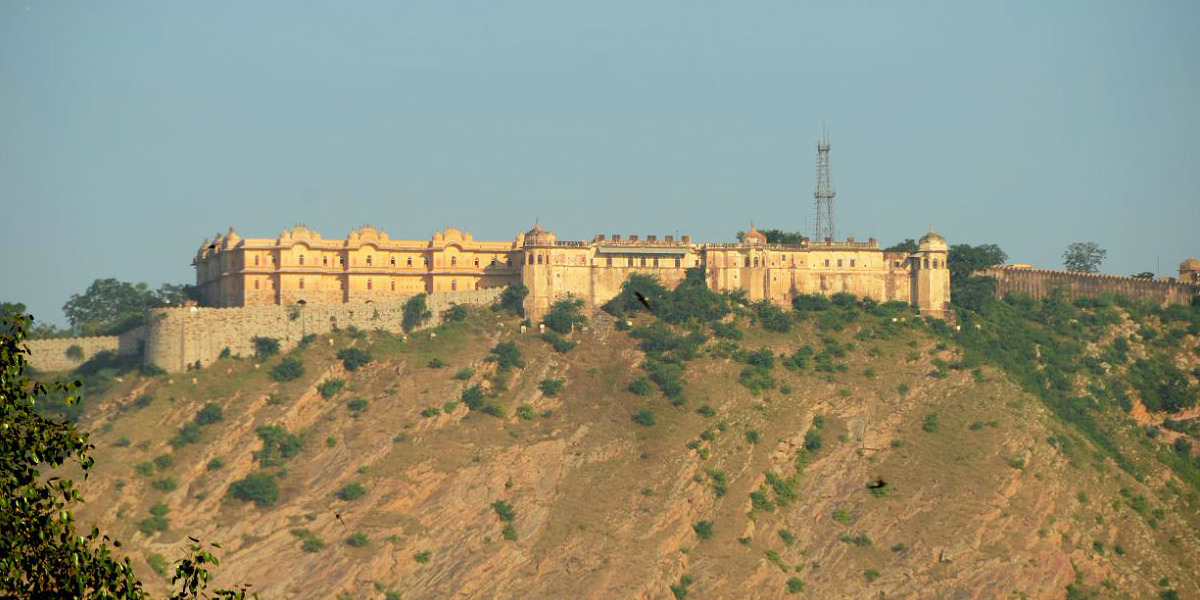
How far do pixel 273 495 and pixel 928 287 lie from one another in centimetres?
4473

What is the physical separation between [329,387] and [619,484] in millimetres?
18354

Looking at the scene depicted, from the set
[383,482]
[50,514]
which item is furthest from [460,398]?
[50,514]

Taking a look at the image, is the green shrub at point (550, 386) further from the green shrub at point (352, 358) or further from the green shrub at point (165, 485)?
the green shrub at point (165, 485)

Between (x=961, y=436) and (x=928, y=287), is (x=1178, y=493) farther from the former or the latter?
(x=928, y=287)

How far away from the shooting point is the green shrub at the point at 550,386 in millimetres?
112250

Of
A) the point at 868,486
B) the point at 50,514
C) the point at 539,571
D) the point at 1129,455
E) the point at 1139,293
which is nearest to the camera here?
the point at 50,514

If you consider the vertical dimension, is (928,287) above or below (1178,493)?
above

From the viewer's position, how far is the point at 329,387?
11094cm

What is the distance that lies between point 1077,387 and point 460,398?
4045 centimetres

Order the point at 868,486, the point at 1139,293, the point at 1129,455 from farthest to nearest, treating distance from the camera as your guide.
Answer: the point at 1139,293, the point at 1129,455, the point at 868,486

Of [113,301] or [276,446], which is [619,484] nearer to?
[276,446]

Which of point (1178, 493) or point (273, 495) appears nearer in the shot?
point (273, 495)

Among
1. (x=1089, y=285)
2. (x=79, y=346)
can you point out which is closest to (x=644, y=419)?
(x=79, y=346)

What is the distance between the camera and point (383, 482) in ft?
343
